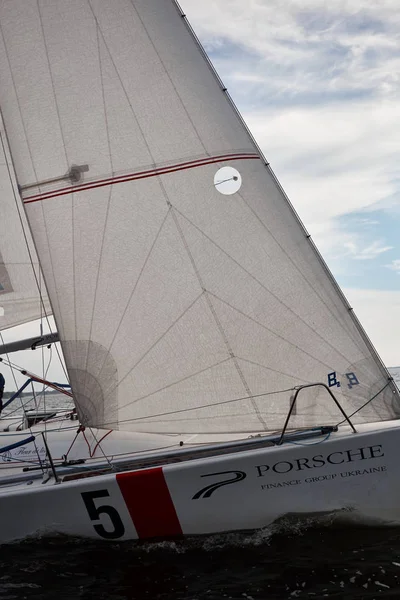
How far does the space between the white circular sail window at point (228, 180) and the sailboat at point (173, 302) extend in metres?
0.01

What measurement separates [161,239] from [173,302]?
0.64 metres

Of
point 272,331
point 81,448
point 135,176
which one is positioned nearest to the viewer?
point 272,331

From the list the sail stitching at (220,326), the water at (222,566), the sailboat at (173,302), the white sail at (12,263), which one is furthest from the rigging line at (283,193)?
the white sail at (12,263)

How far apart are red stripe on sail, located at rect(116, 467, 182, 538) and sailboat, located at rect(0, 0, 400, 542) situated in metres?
0.02

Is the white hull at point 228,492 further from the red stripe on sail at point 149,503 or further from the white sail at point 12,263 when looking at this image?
the white sail at point 12,263

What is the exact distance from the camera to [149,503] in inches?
232

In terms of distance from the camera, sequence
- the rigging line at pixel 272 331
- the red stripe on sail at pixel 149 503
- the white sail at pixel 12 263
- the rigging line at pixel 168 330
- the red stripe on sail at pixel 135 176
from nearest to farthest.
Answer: the red stripe on sail at pixel 149 503 → the rigging line at pixel 272 331 → the rigging line at pixel 168 330 → the red stripe on sail at pixel 135 176 → the white sail at pixel 12 263

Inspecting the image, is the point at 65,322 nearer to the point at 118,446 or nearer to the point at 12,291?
the point at 118,446

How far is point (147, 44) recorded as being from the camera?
6.82 meters

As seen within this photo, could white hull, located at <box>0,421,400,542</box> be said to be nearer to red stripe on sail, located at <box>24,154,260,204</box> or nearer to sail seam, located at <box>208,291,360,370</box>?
sail seam, located at <box>208,291,360,370</box>

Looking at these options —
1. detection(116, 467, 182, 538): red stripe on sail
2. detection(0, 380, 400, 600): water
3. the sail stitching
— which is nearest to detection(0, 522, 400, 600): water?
detection(0, 380, 400, 600): water

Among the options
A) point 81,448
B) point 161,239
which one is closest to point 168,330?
point 161,239

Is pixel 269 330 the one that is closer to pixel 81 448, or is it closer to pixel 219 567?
pixel 219 567

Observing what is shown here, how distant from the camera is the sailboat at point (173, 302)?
582cm
